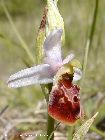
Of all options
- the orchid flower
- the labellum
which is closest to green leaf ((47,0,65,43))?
the orchid flower

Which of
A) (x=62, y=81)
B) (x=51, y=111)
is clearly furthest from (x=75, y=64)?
(x=51, y=111)

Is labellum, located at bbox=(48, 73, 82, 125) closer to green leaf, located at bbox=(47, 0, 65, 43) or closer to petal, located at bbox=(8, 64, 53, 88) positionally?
petal, located at bbox=(8, 64, 53, 88)

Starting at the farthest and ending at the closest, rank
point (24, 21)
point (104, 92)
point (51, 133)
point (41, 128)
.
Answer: point (24, 21) < point (104, 92) < point (41, 128) < point (51, 133)

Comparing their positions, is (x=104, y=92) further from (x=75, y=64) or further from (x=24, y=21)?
(x=24, y=21)

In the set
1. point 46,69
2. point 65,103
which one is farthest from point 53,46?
point 65,103

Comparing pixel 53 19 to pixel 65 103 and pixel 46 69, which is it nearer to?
pixel 46 69

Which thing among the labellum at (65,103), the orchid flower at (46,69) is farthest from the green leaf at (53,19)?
the labellum at (65,103)
